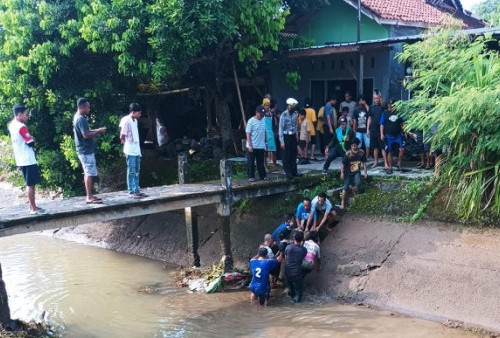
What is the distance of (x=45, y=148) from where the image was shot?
14.0 meters

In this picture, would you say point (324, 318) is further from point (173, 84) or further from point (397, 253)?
point (173, 84)

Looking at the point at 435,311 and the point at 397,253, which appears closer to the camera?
the point at 435,311

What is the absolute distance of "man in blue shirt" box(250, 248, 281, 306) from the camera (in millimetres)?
9914

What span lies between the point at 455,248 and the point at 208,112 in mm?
9924

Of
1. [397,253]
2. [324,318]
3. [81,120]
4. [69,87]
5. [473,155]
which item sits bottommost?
[324,318]

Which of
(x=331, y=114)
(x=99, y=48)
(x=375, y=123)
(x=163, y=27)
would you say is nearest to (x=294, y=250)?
(x=375, y=123)

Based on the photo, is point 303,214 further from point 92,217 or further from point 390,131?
point 92,217

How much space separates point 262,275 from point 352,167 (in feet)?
10.8

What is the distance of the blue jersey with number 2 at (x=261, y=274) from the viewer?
32.5ft

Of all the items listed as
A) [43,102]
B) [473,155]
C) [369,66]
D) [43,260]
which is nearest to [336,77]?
[369,66]

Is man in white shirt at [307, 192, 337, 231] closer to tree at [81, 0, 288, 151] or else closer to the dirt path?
the dirt path

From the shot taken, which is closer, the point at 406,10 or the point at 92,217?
the point at 92,217

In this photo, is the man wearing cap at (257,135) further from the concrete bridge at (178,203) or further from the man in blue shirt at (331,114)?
the man in blue shirt at (331,114)

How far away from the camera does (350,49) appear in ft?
43.5
